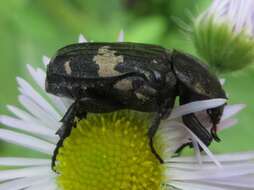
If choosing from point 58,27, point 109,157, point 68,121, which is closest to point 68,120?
point 68,121

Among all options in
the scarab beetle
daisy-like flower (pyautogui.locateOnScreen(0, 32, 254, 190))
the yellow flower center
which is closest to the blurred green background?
daisy-like flower (pyautogui.locateOnScreen(0, 32, 254, 190))

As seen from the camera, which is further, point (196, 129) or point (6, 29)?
point (6, 29)

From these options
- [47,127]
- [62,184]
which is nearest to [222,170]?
[62,184]

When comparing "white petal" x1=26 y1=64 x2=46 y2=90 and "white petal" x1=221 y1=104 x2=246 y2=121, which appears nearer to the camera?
"white petal" x1=221 y1=104 x2=246 y2=121

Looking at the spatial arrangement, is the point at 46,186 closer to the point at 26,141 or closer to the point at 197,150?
the point at 26,141

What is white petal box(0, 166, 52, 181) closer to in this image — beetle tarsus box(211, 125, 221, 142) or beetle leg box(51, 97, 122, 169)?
beetle leg box(51, 97, 122, 169)

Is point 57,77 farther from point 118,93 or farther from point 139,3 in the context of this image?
point 139,3
